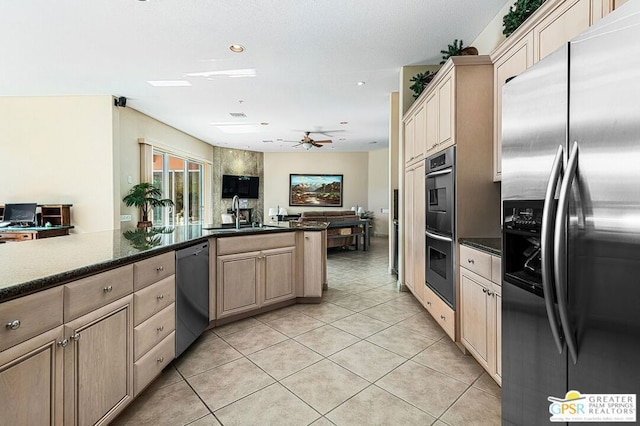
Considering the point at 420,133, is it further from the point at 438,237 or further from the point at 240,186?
the point at 240,186

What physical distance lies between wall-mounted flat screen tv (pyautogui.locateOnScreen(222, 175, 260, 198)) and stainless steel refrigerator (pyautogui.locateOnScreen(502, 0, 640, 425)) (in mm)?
8950

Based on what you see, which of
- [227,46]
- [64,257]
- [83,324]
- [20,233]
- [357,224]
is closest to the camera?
[83,324]

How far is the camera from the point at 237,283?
9.32 ft

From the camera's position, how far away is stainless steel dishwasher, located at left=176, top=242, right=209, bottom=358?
7.04ft

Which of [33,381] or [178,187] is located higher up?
[178,187]

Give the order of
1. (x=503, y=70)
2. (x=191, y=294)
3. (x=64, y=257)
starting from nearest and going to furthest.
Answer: (x=64, y=257), (x=503, y=70), (x=191, y=294)

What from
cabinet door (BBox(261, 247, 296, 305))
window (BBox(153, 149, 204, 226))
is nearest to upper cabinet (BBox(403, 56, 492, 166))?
cabinet door (BBox(261, 247, 296, 305))

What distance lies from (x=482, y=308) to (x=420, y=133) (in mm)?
1906

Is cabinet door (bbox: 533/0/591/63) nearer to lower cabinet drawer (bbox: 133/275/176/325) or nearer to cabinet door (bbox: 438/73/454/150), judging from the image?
cabinet door (bbox: 438/73/454/150)

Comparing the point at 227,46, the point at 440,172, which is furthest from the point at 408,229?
the point at 227,46

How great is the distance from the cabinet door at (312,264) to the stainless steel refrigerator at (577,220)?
2298 mm

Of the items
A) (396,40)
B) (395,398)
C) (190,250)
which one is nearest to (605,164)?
(395,398)

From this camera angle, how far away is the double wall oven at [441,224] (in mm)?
2301

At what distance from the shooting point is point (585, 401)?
874 millimetres
